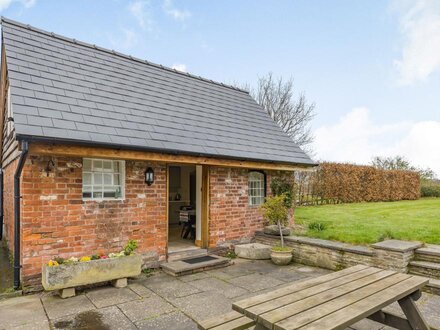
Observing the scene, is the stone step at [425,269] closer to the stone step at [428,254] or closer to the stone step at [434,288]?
the stone step at [428,254]

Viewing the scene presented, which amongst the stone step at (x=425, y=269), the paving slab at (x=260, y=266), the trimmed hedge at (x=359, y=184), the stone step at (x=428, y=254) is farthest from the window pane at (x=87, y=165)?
the trimmed hedge at (x=359, y=184)

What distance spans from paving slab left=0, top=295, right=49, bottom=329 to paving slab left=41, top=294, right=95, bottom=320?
92mm

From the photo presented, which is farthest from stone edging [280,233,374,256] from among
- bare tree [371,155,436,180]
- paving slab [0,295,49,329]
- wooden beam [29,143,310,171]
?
bare tree [371,155,436,180]

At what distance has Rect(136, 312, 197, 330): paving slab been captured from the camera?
376 centimetres

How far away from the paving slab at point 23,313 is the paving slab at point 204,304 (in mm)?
1835

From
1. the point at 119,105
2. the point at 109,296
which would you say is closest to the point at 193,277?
the point at 109,296

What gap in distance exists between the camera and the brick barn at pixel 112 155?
5121 millimetres

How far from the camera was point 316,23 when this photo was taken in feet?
34.7

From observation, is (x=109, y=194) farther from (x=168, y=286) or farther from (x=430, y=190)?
(x=430, y=190)

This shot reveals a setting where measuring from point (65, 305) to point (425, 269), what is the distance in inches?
243

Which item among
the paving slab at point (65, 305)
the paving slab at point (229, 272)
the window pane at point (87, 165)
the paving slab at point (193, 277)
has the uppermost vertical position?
the window pane at point (87, 165)

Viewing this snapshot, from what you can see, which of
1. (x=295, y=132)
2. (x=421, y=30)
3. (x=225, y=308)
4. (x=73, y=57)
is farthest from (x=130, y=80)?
(x=295, y=132)

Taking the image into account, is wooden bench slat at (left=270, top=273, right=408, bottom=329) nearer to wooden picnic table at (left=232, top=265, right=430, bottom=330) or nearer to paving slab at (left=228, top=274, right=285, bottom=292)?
wooden picnic table at (left=232, top=265, right=430, bottom=330)

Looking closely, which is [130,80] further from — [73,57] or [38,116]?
[38,116]
